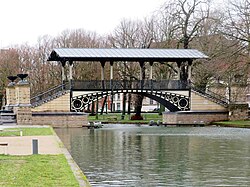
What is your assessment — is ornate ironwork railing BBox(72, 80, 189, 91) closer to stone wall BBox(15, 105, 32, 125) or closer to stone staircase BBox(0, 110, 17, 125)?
stone wall BBox(15, 105, 32, 125)

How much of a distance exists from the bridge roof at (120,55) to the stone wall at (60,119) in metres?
4.61

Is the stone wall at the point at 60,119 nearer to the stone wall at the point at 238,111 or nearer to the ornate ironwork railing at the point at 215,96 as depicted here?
the ornate ironwork railing at the point at 215,96

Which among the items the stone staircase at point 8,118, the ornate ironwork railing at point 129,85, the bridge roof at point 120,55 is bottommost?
the stone staircase at point 8,118

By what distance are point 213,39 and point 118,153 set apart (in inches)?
1200

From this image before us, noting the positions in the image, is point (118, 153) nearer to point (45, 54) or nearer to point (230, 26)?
point (230, 26)

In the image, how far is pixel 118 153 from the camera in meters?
20.1

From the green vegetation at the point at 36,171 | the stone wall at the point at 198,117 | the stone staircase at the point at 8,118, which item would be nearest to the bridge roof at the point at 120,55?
the stone wall at the point at 198,117

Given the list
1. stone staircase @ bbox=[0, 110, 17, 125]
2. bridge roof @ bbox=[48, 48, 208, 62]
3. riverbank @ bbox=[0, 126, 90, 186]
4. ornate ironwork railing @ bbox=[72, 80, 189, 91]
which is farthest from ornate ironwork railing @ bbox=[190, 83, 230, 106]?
riverbank @ bbox=[0, 126, 90, 186]

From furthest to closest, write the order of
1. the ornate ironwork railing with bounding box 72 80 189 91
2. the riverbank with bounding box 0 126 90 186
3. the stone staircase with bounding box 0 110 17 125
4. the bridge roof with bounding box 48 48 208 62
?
the ornate ironwork railing with bounding box 72 80 189 91 < the bridge roof with bounding box 48 48 208 62 < the stone staircase with bounding box 0 110 17 125 < the riverbank with bounding box 0 126 90 186

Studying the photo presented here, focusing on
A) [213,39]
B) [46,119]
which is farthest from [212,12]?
[46,119]

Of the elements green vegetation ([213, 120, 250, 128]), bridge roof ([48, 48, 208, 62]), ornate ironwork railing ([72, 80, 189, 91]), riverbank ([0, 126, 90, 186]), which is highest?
bridge roof ([48, 48, 208, 62])

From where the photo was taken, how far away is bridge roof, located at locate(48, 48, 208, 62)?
144ft

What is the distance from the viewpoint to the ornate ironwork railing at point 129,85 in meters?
44.3

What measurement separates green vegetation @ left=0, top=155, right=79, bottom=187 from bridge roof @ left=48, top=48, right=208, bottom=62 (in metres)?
28.4
